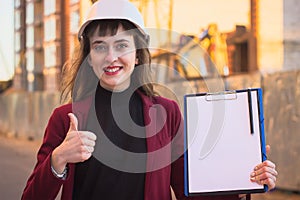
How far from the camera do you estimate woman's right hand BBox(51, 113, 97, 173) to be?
4.45ft

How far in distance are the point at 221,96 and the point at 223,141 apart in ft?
0.40

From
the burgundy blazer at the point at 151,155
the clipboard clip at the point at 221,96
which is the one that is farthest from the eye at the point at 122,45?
the clipboard clip at the point at 221,96

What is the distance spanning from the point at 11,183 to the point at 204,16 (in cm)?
580

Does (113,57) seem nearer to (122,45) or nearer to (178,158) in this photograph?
(122,45)

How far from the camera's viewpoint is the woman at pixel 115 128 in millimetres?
1510

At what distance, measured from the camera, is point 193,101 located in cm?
152

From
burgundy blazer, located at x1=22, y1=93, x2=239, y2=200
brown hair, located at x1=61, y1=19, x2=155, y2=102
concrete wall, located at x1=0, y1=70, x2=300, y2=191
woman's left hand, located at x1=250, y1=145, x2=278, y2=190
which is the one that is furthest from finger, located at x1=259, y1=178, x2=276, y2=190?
concrete wall, located at x1=0, y1=70, x2=300, y2=191

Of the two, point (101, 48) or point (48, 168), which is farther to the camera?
point (101, 48)

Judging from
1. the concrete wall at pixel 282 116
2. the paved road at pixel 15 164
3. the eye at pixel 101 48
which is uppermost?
the eye at pixel 101 48

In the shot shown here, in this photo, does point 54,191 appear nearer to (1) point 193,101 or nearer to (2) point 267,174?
(1) point 193,101

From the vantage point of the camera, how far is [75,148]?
136cm

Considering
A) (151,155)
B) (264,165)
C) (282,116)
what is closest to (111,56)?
(151,155)

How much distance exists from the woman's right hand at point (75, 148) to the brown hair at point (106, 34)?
11.2 inches

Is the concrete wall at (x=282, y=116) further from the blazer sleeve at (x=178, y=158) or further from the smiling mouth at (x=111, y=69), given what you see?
the smiling mouth at (x=111, y=69)
